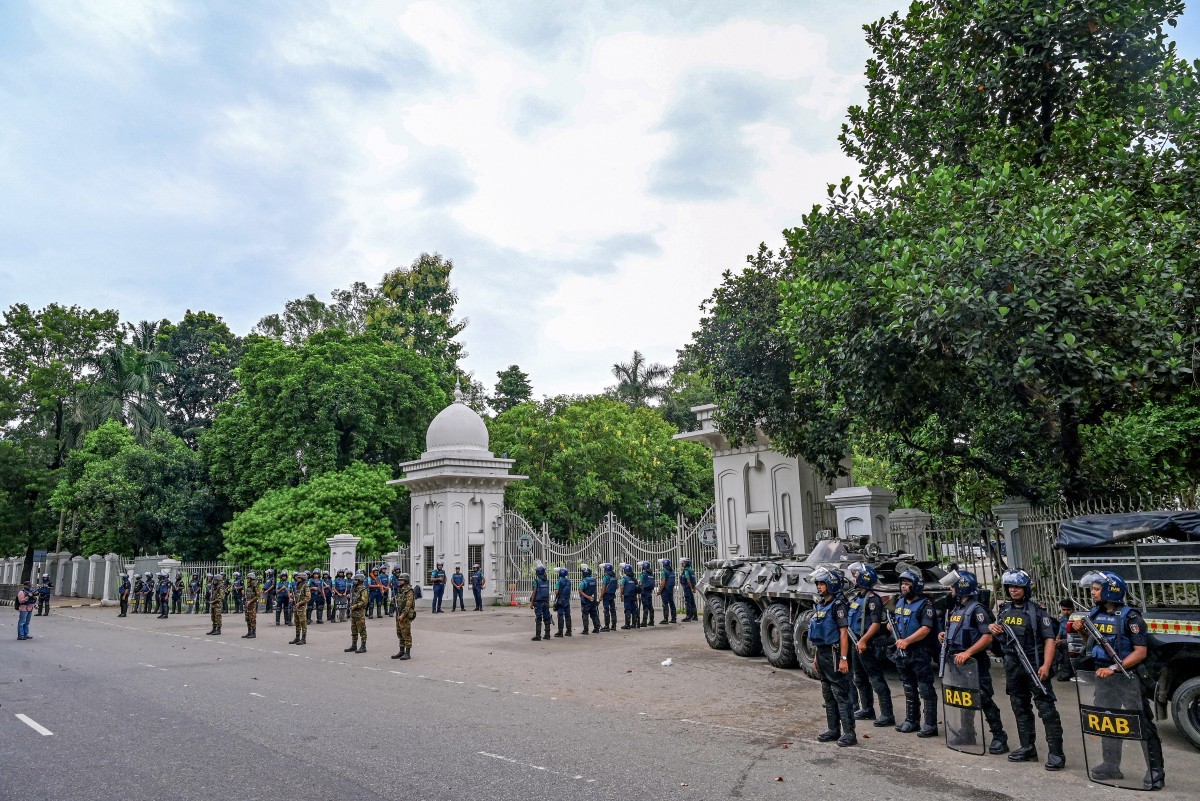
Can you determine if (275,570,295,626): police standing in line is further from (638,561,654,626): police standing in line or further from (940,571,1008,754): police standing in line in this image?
(940,571,1008,754): police standing in line

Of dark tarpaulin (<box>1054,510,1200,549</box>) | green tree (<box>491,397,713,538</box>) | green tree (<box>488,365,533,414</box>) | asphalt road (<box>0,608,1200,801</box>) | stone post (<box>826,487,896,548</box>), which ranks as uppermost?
green tree (<box>488,365,533,414</box>)

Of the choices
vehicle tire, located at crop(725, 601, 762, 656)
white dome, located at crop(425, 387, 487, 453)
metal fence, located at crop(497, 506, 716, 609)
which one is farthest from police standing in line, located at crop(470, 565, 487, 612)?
vehicle tire, located at crop(725, 601, 762, 656)

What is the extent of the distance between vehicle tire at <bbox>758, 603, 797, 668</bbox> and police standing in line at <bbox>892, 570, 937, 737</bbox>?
3927mm

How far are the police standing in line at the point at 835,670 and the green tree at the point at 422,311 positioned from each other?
1318 inches

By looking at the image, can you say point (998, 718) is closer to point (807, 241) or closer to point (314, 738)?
point (314, 738)

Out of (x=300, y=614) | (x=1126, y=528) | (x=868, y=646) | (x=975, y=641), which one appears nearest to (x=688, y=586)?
(x=300, y=614)

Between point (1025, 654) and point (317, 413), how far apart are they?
27.6 meters

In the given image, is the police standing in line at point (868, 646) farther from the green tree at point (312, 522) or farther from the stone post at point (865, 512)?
the green tree at point (312, 522)

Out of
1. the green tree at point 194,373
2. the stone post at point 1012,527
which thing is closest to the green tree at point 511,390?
the green tree at point 194,373

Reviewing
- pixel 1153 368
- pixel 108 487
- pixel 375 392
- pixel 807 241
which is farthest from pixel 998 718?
pixel 108 487

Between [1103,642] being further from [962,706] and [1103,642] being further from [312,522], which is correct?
[312,522]

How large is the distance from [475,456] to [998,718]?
828 inches

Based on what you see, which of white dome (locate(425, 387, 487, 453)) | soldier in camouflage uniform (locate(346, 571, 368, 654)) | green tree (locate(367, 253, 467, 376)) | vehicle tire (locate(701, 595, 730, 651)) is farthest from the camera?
green tree (locate(367, 253, 467, 376))

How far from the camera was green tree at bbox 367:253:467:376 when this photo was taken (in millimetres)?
41688
